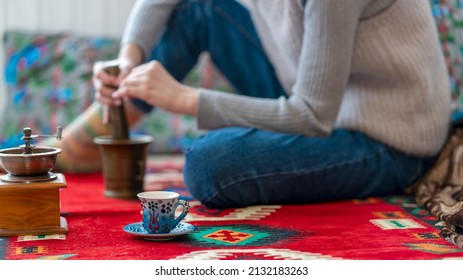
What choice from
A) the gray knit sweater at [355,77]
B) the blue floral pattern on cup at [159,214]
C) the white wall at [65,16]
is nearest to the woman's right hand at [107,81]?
the gray knit sweater at [355,77]

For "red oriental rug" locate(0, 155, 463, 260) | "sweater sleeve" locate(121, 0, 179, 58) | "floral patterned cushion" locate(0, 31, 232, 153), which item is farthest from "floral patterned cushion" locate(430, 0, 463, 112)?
"floral patterned cushion" locate(0, 31, 232, 153)

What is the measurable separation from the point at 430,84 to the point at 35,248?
88 cm

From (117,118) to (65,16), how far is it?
4.03 feet

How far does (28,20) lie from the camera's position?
2727mm

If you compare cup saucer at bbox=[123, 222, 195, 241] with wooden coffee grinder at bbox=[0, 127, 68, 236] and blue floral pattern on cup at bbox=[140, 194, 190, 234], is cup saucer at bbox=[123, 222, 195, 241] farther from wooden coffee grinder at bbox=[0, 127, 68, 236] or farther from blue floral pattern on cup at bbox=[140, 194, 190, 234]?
wooden coffee grinder at bbox=[0, 127, 68, 236]

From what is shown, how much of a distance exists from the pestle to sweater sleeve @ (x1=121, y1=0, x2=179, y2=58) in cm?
17

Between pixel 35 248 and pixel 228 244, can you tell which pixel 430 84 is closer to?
pixel 228 244

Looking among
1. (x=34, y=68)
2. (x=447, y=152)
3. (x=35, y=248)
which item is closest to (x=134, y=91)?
(x=35, y=248)

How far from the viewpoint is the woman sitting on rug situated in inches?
58.1

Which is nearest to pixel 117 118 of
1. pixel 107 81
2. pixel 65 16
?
pixel 107 81

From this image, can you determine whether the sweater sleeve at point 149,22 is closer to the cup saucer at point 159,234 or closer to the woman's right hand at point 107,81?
the woman's right hand at point 107,81

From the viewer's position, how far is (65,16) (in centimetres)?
274

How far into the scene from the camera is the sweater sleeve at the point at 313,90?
4.70ft

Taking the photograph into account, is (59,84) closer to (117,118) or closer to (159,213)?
(117,118)
